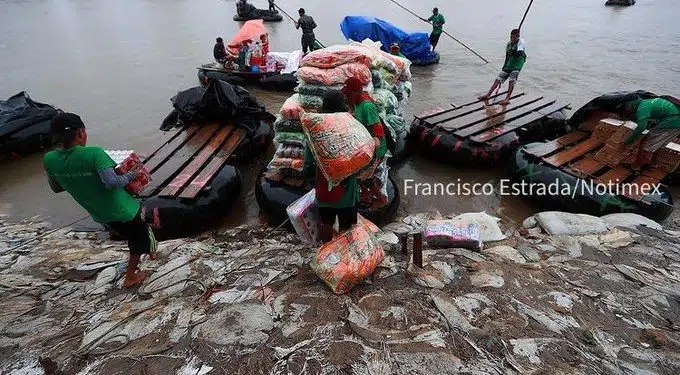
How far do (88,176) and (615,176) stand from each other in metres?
5.77

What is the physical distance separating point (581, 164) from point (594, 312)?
10.9 ft

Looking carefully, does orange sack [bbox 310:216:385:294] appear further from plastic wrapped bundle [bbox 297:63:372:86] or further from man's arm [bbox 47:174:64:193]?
plastic wrapped bundle [bbox 297:63:372:86]

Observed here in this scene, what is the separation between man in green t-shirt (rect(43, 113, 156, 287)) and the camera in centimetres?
262

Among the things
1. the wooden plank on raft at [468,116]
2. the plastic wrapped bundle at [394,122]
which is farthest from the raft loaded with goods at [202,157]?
the wooden plank on raft at [468,116]

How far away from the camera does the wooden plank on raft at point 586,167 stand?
207 inches

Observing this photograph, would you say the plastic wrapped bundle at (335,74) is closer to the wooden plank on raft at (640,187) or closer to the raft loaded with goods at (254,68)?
the wooden plank on raft at (640,187)

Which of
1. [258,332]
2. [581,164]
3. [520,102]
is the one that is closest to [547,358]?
[258,332]

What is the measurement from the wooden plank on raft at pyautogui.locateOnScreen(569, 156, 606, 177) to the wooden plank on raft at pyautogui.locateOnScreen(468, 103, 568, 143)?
1215 mm

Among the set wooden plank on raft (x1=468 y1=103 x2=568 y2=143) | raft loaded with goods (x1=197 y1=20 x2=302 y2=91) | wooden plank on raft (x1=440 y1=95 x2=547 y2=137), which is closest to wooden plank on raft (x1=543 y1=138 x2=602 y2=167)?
wooden plank on raft (x1=468 y1=103 x2=568 y2=143)

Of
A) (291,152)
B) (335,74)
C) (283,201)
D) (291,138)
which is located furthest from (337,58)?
(283,201)

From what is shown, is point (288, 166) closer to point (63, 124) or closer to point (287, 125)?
point (287, 125)

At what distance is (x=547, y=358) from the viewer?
2305 millimetres

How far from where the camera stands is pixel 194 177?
5.11 meters

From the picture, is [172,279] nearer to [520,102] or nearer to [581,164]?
[581,164]
